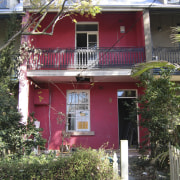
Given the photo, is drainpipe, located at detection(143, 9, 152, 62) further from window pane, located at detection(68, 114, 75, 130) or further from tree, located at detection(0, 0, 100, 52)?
window pane, located at detection(68, 114, 75, 130)

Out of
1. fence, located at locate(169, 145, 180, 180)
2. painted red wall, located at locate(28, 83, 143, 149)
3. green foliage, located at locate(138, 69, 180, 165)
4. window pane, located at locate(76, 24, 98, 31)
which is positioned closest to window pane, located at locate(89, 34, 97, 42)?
window pane, located at locate(76, 24, 98, 31)

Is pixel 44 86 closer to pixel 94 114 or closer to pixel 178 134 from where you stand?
pixel 94 114

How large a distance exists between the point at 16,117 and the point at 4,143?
0.86 m

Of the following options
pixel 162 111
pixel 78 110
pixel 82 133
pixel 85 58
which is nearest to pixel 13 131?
pixel 162 111

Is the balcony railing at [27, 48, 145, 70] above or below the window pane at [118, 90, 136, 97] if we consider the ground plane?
above

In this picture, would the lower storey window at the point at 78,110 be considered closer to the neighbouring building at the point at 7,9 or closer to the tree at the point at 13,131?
the tree at the point at 13,131

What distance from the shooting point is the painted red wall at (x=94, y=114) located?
33.0 feet

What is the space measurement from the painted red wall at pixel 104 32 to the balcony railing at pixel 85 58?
3.06 ft

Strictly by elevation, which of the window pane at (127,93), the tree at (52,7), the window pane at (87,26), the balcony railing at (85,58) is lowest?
the window pane at (127,93)

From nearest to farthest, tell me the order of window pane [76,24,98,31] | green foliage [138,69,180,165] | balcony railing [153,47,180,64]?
1. green foliage [138,69,180,165]
2. balcony railing [153,47,180,64]
3. window pane [76,24,98,31]

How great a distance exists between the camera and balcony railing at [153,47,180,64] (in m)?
9.74

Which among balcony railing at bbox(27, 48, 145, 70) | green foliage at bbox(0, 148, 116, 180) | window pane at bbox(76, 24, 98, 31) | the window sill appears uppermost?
window pane at bbox(76, 24, 98, 31)

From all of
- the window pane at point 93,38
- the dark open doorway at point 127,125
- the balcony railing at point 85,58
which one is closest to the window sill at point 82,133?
the dark open doorway at point 127,125

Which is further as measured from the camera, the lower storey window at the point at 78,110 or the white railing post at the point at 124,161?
the lower storey window at the point at 78,110
